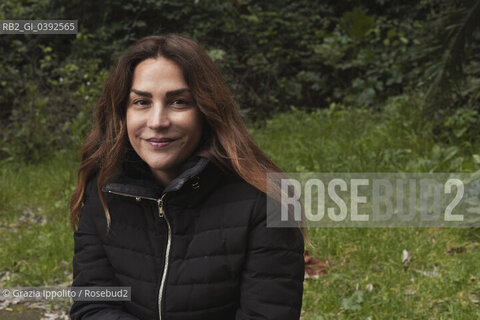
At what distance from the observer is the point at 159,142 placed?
5.72 ft

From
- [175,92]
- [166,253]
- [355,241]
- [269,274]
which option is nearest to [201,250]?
[166,253]

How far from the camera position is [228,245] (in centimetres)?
173

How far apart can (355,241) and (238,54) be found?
205 inches

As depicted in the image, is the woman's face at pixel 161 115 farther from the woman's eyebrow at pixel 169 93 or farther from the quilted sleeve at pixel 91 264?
the quilted sleeve at pixel 91 264

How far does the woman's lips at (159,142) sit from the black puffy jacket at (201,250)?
10 cm

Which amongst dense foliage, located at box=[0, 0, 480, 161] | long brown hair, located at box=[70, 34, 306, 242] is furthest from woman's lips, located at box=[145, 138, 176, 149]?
dense foliage, located at box=[0, 0, 480, 161]

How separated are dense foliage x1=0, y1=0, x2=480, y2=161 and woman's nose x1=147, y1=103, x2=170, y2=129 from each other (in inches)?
170

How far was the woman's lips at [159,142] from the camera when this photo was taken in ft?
5.72

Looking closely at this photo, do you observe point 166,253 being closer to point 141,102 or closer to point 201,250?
point 201,250

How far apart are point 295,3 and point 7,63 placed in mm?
4564

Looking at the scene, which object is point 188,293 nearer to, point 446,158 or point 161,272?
point 161,272
